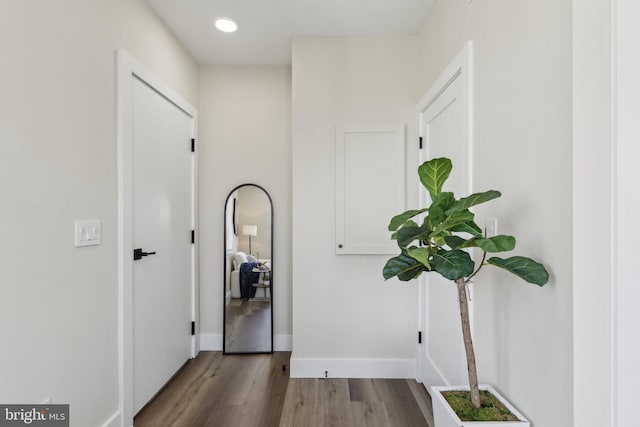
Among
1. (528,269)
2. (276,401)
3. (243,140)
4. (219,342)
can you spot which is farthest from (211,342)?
(528,269)

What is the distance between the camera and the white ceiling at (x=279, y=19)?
2.18m

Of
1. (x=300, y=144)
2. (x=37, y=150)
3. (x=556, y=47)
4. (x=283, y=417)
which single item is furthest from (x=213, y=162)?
(x=556, y=47)

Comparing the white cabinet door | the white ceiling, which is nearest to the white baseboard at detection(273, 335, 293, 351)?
the white cabinet door

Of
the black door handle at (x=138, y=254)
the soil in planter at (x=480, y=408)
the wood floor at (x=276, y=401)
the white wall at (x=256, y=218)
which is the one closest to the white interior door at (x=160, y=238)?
the black door handle at (x=138, y=254)

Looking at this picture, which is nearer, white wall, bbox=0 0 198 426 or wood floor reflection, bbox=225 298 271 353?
white wall, bbox=0 0 198 426

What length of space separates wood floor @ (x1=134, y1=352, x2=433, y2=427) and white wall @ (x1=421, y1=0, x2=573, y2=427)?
0.90m

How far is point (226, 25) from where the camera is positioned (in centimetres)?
243

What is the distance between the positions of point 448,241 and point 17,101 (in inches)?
66.4

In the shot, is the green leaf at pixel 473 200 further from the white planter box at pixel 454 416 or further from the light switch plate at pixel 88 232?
the light switch plate at pixel 88 232

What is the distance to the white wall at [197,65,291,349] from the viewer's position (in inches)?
120

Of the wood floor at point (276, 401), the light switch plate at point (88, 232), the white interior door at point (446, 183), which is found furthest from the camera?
the wood floor at point (276, 401)

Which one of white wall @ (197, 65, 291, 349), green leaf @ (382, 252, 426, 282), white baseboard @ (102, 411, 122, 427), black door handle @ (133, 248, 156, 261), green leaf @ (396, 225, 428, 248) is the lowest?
white baseboard @ (102, 411, 122, 427)

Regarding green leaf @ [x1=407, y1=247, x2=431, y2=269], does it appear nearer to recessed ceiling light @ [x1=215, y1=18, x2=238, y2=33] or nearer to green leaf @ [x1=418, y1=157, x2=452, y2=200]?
green leaf @ [x1=418, y1=157, x2=452, y2=200]

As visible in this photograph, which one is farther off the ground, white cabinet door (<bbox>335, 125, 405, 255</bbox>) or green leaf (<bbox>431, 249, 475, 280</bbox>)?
white cabinet door (<bbox>335, 125, 405, 255</bbox>)
